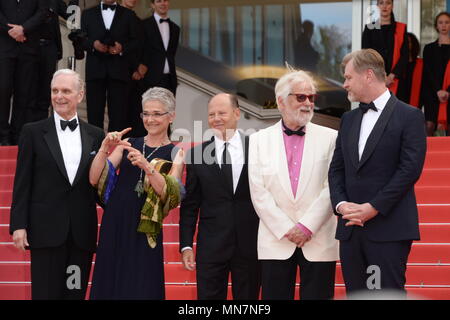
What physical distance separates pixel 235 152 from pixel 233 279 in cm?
75

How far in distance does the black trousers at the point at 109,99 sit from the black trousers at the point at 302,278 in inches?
192

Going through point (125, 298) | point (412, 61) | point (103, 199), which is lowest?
point (125, 298)

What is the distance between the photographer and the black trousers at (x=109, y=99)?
382 inches

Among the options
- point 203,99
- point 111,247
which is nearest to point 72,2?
point 111,247

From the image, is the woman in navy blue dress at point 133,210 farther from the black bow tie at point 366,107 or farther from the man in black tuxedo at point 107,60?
the man in black tuxedo at point 107,60

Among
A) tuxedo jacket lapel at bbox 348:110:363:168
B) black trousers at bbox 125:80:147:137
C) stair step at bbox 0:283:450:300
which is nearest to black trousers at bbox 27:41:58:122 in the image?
black trousers at bbox 125:80:147:137

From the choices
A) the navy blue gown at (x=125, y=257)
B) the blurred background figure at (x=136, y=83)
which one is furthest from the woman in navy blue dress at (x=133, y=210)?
the blurred background figure at (x=136, y=83)

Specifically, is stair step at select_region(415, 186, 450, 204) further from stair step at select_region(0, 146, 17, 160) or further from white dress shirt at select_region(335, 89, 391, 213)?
stair step at select_region(0, 146, 17, 160)

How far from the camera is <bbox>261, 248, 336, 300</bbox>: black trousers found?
5.08 meters

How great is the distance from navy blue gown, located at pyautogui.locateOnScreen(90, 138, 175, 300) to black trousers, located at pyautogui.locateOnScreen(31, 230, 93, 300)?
16 centimetres

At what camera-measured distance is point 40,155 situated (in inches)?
206

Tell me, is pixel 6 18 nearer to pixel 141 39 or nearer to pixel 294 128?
pixel 141 39

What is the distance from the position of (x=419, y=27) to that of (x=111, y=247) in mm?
9663

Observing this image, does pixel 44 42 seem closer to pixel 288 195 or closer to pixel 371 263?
pixel 288 195
